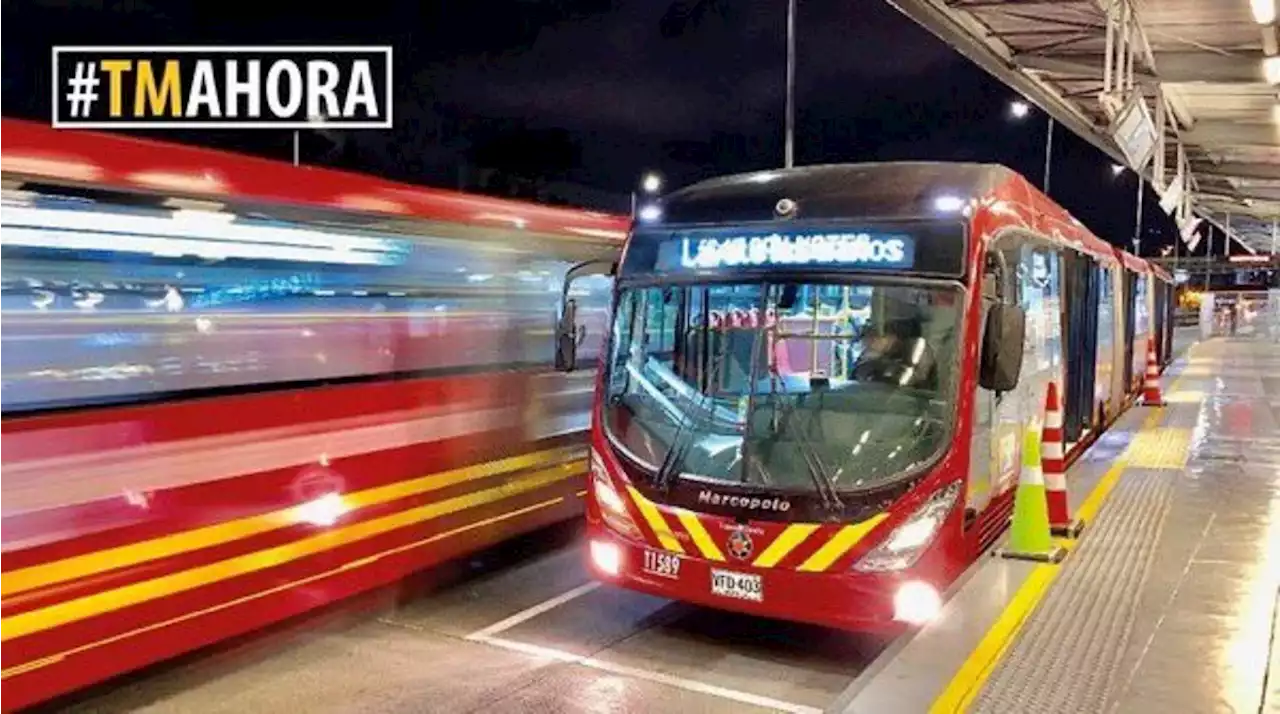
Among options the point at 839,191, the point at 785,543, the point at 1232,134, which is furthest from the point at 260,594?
the point at 1232,134

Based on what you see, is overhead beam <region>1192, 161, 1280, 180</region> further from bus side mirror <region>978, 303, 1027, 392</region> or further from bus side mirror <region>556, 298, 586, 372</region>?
bus side mirror <region>556, 298, 586, 372</region>

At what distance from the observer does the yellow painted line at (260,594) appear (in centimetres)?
503

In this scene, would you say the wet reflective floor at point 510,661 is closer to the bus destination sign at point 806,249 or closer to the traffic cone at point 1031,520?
the traffic cone at point 1031,520

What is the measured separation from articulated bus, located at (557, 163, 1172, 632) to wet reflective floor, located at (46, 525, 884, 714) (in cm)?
41

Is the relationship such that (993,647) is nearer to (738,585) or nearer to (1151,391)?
(738,585)

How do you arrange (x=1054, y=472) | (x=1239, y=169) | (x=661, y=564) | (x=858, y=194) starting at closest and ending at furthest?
(x=661, y=564) → (x=858, y=194) → (x=1054, y=472) → (x=1239, y=169)

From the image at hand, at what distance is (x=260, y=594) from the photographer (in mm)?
6191

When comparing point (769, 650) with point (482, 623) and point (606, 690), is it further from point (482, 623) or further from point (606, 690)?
point (482, 623)

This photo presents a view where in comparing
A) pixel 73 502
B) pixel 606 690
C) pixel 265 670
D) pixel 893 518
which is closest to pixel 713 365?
pixel 893 518

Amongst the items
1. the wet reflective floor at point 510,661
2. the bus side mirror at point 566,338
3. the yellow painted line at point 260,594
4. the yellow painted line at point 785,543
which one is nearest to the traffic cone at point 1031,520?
the wet reflective floor at point 510,661

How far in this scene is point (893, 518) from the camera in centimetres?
610

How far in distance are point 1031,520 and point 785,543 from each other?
2.15m

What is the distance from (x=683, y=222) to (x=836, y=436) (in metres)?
1.65

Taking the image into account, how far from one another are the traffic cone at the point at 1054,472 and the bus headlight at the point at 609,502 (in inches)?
121
